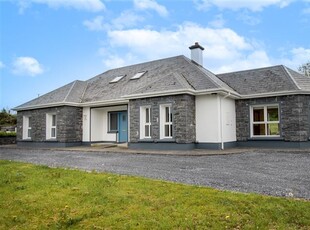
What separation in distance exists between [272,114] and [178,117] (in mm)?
5868

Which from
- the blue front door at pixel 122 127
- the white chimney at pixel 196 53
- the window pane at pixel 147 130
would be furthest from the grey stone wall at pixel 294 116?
the blue front door at pixel 122 127

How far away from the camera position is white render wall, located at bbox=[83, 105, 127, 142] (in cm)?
1872

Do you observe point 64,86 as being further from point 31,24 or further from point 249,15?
point 249,15

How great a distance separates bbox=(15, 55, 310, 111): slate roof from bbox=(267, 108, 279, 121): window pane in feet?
4.36

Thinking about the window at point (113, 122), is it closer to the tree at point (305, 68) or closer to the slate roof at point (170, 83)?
the slate roof at point (170, 83)

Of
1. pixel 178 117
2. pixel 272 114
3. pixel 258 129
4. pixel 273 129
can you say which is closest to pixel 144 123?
pixel 178 117

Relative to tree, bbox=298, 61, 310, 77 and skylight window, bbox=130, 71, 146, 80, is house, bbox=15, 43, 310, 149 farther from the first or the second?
tree, bbox=298, 61, 310, 77

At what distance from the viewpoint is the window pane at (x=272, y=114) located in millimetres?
15392

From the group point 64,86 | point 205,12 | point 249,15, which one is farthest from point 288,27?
point 64,86

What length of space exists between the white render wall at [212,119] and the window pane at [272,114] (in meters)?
2.68

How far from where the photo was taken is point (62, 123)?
58.9ft

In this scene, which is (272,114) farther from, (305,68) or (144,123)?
(305,68)

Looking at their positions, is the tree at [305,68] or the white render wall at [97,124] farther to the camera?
the tree at [305,68]

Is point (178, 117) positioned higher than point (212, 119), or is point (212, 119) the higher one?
point (178, 117)
